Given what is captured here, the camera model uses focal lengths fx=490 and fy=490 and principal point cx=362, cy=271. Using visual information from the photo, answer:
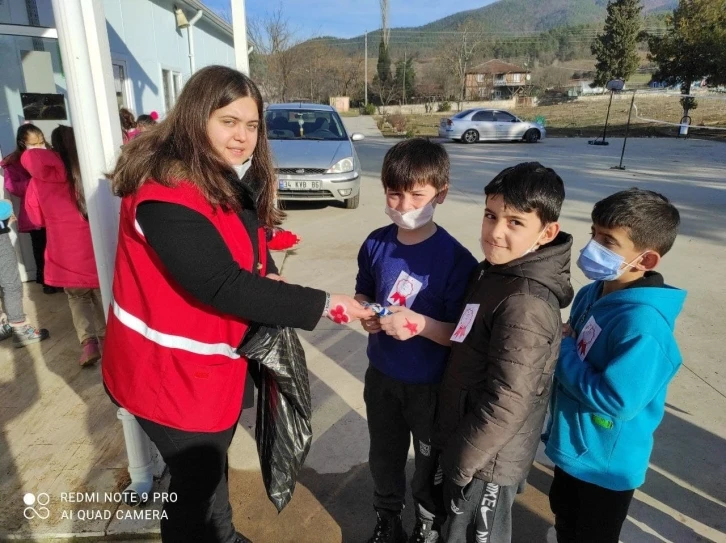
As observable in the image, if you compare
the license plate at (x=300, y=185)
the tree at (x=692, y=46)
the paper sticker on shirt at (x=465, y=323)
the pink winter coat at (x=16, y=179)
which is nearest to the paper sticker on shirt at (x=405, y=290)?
the paper sticker on shirt at (x=465, y=323)

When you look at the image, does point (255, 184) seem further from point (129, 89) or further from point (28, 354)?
point (129, 89)

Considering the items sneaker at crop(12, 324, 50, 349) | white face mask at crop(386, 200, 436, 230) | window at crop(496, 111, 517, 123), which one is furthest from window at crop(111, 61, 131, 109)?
window at crop(496, 111, 517, 123)

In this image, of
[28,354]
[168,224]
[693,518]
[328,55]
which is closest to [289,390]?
[168,224]

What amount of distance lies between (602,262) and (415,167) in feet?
2.38

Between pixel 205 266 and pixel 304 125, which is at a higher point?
pixel 304 125

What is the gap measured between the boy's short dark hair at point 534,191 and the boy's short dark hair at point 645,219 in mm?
283

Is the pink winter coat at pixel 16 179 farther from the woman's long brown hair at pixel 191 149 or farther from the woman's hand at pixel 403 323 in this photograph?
the woman's hand at pixel 403 323

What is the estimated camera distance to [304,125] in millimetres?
8867

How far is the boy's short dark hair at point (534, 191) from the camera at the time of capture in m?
1.48

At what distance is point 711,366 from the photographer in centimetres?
344

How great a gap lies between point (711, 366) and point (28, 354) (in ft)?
16.0

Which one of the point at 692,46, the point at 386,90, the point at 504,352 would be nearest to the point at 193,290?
the point at 504,352

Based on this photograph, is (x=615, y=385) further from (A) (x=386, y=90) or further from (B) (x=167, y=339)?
(A) (x=386, y=90)

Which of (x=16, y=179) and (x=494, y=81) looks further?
(x=494, y=81)
